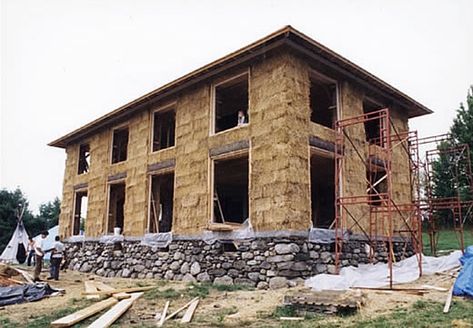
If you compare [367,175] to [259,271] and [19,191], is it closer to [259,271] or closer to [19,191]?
[259,271]

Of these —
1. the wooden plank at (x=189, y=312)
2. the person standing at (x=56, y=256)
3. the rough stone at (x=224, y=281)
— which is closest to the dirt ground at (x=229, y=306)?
the wooden plank at (x=189, y=312)

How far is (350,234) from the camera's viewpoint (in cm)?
1271

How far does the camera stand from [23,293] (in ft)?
36.7

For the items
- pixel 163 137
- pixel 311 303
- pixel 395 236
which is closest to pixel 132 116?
pixel 163 137

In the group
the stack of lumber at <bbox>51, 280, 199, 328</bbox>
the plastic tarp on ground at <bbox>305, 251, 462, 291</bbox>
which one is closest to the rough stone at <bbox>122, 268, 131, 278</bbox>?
the stack of lumber at <bbox>51, 280, 199, 328</bbox>

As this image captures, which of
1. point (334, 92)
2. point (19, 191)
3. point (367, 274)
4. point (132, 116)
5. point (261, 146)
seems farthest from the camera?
point (19, 191)

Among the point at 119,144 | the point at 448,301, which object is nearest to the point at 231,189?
the point at 119,144

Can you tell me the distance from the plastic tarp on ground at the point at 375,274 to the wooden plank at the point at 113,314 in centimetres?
422

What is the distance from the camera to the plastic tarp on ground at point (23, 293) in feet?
35.7

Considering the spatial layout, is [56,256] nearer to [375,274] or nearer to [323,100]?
[375,274]

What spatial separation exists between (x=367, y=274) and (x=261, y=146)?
4.42 metres

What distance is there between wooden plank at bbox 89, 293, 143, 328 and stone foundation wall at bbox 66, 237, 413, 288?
2937 mm

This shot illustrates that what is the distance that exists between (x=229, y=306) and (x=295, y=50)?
7169 millimetres

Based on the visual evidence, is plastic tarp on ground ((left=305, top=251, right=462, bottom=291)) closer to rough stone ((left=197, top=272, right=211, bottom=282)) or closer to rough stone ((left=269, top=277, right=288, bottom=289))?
rough stone ((left=269, top=277, right=288, bottom=289))
